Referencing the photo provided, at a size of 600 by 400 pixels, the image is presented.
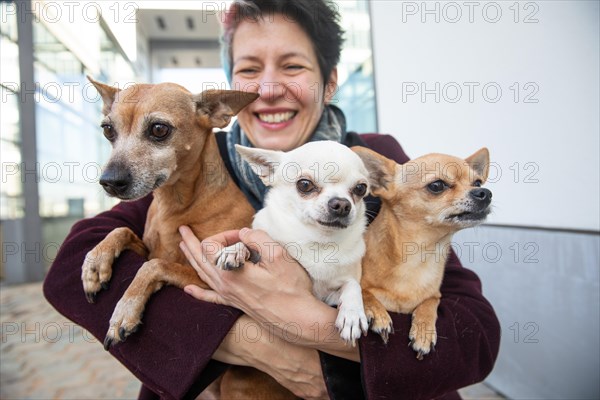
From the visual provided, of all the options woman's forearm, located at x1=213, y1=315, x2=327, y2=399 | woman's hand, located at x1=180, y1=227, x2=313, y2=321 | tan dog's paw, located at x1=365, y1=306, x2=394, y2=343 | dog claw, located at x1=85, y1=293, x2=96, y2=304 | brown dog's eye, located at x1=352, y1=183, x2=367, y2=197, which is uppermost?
brown dog's eye, located at x1=352, y1=183, x2=367, y2=197

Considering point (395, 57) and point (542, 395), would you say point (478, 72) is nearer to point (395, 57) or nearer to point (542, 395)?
point (395, 57)

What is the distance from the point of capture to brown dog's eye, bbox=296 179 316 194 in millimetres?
1170

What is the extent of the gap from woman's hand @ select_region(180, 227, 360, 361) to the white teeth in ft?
1.71

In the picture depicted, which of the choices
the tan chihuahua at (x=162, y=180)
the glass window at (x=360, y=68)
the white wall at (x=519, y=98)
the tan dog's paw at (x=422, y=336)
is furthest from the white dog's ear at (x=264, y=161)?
the glass window at (x=360, y=68)

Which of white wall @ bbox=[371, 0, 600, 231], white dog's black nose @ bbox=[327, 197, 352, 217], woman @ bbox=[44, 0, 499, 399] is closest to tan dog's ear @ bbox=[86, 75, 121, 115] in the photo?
woman @ bbox=[44, 0, 499, 399]

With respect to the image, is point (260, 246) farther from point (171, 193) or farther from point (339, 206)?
point (171, 193)

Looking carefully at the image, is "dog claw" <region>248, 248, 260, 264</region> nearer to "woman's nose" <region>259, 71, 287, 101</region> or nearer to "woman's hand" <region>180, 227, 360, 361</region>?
"woman's hand" <region>180, 227, 360, 361</region>

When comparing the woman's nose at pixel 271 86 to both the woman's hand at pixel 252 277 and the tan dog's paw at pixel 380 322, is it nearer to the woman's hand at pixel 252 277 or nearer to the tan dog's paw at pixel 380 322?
the woman's hand at pixel 252 277

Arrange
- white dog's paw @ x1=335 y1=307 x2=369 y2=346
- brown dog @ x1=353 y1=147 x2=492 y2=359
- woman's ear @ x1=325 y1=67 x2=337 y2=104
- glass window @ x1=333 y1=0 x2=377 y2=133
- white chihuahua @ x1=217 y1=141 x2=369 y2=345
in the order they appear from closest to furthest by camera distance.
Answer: white dog's paw @ x1=335 y1=307 x2=369 y2=346, white chihuahua @ x1=217 y1=141 x2=369 y2=345, brown dog @ x1=353 y1=147 x2=492 y2=359, woman's ear @ x1=325 y1=67 x2=337 y2=104, glass window @ x1=333 y1=0 x2=377 y2=133

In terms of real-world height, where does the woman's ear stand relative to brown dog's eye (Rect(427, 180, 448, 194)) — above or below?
above

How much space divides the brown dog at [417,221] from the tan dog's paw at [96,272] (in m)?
0.73

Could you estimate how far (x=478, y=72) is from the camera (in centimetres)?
207

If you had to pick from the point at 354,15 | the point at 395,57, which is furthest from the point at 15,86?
the point at 395,57

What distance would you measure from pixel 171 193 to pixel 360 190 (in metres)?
0.61
